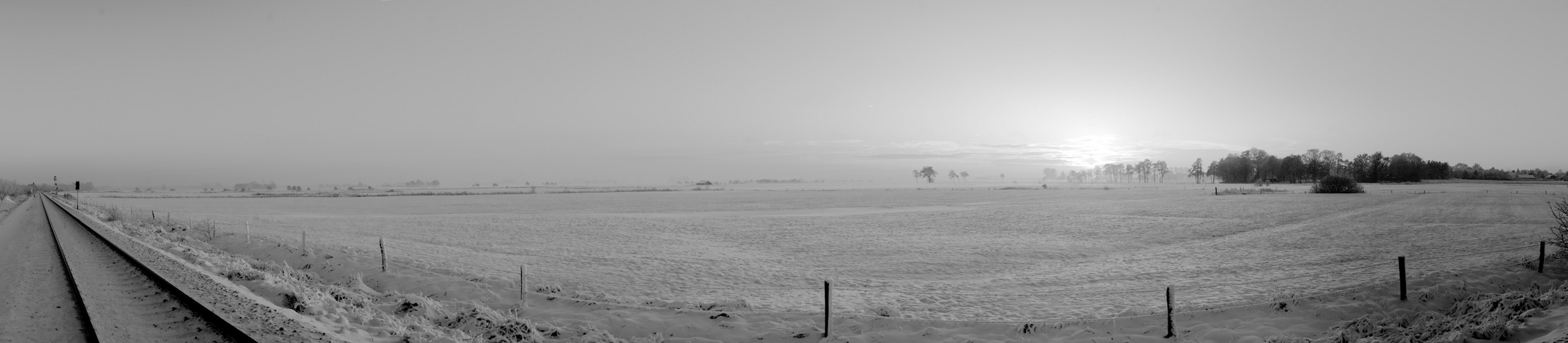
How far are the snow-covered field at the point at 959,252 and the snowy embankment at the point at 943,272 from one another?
0.11 metres

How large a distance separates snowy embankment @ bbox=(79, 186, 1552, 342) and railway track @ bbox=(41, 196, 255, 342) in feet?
9.02

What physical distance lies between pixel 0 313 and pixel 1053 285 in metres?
20.7

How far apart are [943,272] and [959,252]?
463cm

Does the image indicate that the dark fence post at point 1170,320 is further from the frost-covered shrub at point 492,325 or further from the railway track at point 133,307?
the railway track at point 133,307

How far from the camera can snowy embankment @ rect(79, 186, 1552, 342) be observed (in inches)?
428

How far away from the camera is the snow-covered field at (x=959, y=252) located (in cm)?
1401

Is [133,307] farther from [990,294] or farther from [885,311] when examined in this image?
[990,294]

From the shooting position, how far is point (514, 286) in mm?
14469

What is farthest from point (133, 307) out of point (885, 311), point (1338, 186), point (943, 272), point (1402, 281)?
point (1338, 186)

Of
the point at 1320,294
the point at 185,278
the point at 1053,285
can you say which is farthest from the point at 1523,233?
the point at 185,278

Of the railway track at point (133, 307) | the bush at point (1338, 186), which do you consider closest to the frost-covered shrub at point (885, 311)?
the railway track at point (133, 307)

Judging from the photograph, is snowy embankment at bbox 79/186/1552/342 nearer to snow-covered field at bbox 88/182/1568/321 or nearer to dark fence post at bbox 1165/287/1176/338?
snow-covered field at bbox 88/182/1568/321

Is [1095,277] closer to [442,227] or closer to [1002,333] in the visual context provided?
[1002,333]

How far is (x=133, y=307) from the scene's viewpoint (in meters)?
10.8
